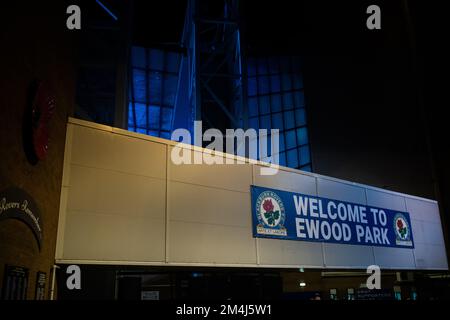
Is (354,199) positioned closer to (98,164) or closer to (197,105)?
(98,164)

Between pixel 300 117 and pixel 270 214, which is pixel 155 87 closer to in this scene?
pixel 300 117

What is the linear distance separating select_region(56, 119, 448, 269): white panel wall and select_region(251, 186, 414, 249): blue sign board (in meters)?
0.22

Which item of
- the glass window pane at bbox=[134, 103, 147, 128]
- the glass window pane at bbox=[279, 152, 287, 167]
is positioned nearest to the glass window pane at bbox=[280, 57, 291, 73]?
the glass window pane at bbox=[279, 152, 287, 167]

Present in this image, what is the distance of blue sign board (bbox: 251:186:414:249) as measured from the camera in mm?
11141

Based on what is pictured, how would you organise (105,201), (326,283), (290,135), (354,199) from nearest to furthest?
(105,201), (354,199), (326,283), (290,135)

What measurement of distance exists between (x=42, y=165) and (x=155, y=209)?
3.10 metres

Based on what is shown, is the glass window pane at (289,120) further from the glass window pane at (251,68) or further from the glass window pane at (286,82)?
the glass window pane at (251,68)

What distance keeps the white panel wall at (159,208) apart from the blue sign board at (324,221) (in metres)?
0.22

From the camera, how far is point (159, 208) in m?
9.47

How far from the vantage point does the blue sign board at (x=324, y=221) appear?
11.1 metres

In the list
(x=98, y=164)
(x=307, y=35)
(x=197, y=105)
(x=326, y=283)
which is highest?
(x=307, y=35)

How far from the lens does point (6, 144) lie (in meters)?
5.23

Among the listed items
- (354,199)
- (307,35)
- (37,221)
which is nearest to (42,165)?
(37,221)

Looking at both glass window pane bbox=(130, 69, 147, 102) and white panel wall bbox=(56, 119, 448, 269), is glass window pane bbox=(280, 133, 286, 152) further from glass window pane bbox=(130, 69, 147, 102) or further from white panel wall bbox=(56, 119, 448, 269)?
white panel wall bbox=(56, 119, 448, 269)
